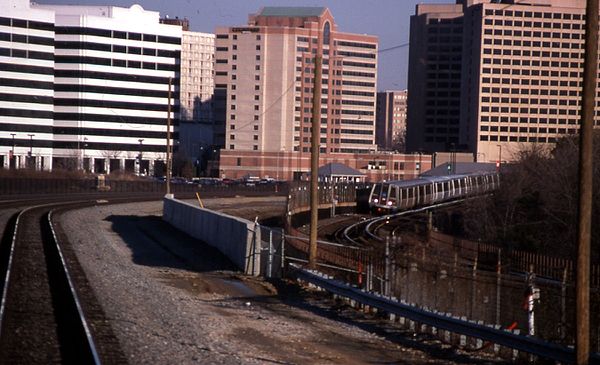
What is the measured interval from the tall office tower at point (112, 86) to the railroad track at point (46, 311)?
369ft

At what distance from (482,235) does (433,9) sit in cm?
13775

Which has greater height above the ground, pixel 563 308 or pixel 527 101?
pixel 527 101

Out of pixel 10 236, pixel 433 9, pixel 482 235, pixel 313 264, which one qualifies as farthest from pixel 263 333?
pixel 433 9

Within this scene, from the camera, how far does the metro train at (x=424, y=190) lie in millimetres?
64438

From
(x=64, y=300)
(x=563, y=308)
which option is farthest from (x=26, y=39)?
(x=563, y=308)

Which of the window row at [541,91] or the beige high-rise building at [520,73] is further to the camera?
the window row at [541,91]

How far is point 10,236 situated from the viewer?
34688 millimetres

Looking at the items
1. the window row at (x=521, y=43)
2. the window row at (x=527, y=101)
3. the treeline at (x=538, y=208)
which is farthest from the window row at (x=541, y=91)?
the treeline at (x=538, y=208)

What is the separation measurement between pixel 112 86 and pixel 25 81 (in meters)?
13.9

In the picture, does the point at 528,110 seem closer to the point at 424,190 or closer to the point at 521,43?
the point at 521,43

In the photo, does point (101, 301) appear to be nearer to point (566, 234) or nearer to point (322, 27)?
point (566, 234)

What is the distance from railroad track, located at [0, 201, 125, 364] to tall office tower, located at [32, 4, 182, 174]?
112518mm

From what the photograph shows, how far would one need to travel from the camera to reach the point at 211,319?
58.8 ft

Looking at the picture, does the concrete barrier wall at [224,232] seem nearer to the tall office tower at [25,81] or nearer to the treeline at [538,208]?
the treeline at [538,208]
